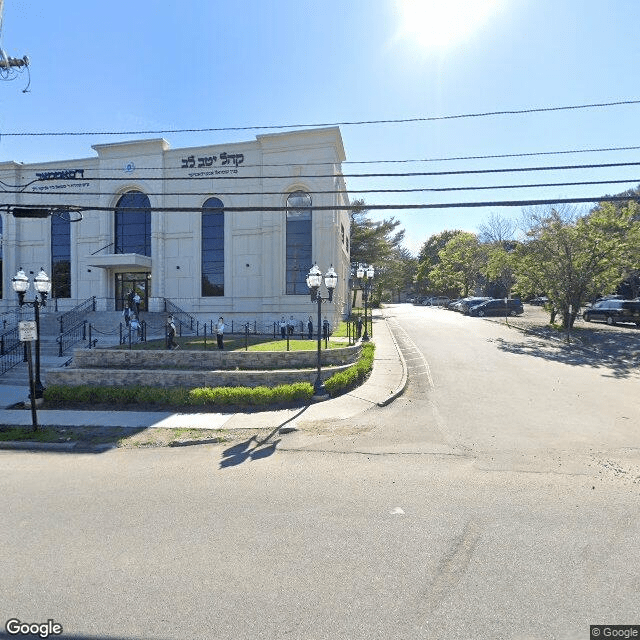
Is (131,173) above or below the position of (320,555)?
above

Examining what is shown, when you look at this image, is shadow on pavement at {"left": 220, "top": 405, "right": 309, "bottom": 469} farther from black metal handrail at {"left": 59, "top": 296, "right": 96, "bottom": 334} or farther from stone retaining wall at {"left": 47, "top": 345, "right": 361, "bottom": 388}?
black metal handrail at {"left": 59, "top": 296, "right": 96, "bottom": 334}

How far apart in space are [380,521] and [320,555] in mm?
916

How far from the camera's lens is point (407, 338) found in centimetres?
2100

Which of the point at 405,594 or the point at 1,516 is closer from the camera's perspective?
the point at 405,594

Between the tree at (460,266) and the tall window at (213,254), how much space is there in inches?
1500

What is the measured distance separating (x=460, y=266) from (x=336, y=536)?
60888 mm

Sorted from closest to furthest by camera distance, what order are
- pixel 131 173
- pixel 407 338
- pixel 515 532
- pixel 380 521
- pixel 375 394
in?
pixel 515 532, pixel 380 521, pixel 375 394, pixel 407 338, pixel 131 173

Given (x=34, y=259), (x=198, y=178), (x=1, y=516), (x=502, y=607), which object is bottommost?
(x=1, y=516)

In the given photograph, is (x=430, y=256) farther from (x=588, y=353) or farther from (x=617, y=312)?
(x=588, y=353)

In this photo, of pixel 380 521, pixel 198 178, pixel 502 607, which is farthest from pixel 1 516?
pixel 198 178

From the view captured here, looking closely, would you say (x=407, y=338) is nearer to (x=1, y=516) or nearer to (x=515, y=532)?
(x=515, y=532)

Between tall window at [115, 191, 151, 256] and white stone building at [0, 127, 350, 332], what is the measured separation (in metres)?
0.07

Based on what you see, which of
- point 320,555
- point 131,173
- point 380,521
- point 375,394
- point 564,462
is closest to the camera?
point 320,555

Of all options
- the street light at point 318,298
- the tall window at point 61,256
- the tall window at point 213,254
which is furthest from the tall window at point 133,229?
the street light at point 318,298
